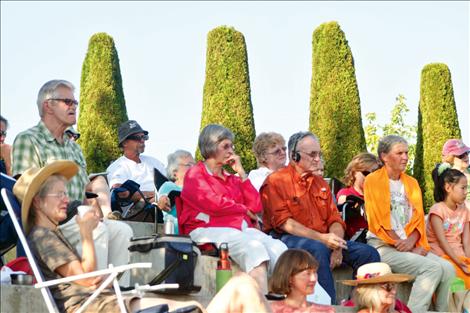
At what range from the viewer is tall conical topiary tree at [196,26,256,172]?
21.5 m

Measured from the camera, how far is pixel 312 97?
23.1 m

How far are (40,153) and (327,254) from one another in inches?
107

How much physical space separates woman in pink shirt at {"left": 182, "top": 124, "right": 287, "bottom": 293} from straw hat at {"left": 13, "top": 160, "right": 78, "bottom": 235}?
6.67 feet

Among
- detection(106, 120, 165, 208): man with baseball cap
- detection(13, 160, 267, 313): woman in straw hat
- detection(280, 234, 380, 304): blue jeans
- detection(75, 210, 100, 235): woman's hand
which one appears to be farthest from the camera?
detection(106, 120, 165, 208): man with baseball cap

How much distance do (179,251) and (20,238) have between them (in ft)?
5.37

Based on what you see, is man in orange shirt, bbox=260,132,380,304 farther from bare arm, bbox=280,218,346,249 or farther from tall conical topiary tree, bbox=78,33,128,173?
tall conical topiary tree, bbox=78,33,128,173

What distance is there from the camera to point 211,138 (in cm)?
976

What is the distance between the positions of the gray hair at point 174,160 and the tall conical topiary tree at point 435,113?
11818mm

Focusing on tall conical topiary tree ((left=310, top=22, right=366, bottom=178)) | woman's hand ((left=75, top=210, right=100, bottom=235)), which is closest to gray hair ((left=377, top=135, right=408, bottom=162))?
woman's hand ((left=75, top=210, right=100, bottom=235))

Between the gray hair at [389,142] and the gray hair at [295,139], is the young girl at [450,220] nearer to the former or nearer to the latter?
the gray hair at [389,142]

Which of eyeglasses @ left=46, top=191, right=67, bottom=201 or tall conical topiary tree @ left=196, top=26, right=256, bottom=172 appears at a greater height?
tall conical topiary tree @ left=196, top=26, right=256, bottom=172

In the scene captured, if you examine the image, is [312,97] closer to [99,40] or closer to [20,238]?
[99,40]

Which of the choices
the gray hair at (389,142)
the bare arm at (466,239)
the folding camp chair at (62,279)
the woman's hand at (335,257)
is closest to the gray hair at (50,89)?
the folding camp chair at (62,279)

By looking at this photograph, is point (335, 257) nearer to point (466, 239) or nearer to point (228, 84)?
point (466, 239)
